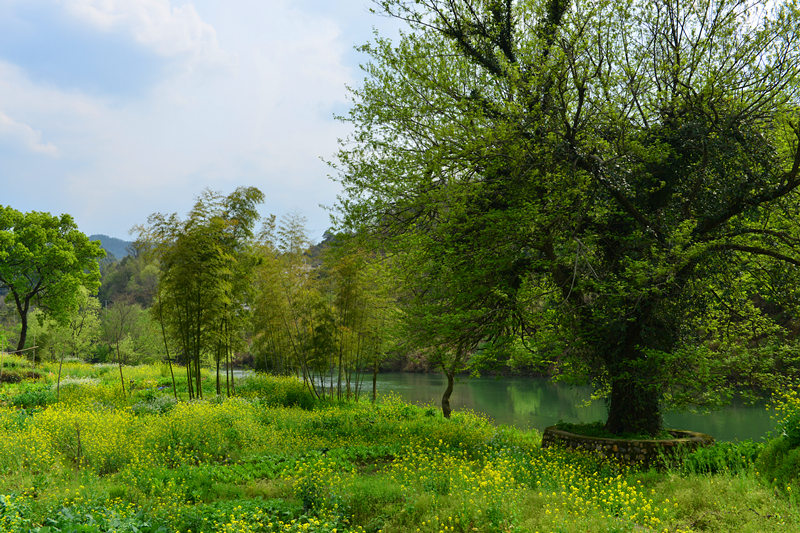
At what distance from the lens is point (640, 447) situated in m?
8.14

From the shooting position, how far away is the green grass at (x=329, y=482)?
4766 mm

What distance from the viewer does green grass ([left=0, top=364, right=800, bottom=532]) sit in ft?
15.6

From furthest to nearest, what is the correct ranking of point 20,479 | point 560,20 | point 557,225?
point 560,20, point 557,225, point 20,479

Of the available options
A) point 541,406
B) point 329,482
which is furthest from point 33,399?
point 541,406

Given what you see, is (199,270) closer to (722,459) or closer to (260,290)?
(260,290)

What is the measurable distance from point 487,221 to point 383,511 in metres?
5.80

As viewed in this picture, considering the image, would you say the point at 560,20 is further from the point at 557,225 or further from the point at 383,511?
Result: the point at 383,511

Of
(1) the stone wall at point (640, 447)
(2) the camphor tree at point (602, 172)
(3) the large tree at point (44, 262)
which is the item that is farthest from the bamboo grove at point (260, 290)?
(3) the large tree at point (44, 262)

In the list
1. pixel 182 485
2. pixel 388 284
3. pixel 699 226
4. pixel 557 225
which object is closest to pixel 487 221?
pixel 557 225

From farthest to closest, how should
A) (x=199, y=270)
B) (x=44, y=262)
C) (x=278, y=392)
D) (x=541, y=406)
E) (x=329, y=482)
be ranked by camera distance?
1. (x=44, y=262)
2. (x=541, y=406)
3. (x=278, y=392)
4. (x=199, y=270)
5. (x=329, y=482)

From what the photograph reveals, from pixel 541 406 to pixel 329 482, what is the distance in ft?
58.7

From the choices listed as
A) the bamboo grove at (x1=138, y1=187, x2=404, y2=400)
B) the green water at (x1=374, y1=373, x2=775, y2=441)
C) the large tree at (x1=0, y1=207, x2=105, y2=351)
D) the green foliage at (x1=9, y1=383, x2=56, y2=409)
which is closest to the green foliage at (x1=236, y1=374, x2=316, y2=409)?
the bamboo grove at (x1=138, y1=187, x2=404, y2=400)

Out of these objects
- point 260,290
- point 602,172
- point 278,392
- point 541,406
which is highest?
point 602,172

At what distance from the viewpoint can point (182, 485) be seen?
19.7 feet
